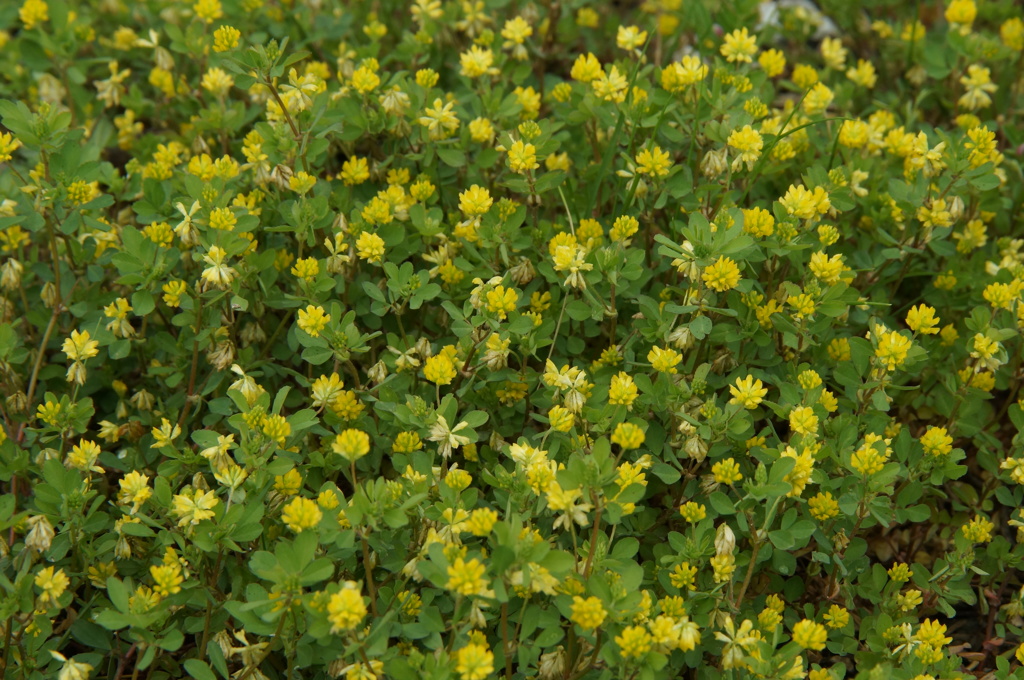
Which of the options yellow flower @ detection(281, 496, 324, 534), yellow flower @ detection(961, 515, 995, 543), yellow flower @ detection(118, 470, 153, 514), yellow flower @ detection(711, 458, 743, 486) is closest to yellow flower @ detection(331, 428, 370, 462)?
yellow flower @ detection(281, 496, 324, 534)

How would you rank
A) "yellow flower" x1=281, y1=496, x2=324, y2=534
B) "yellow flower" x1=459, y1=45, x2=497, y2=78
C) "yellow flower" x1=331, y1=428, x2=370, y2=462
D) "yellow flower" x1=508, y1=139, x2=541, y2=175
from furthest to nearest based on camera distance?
"yellow flower" x1=459, y1=45, x2=497, y2=78 → "yellow flower" x1=508, y1=139, x2=541, y2=175 → "yellow flower" x1=331, y1=428, x2=370, y2=462 → "yellow flower" x1=281, y1=496, x2=324, y2=534

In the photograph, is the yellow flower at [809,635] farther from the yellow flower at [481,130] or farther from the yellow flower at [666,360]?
the yellow flower at [481,130]

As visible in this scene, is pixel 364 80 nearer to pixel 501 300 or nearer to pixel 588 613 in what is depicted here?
pixel 501 300

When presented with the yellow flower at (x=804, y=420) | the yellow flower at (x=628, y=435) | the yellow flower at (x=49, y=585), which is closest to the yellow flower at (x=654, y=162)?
the yellow flower at (x=804, y=420)

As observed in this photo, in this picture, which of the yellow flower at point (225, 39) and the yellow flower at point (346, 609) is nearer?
the yellow flower at point (346, 609)

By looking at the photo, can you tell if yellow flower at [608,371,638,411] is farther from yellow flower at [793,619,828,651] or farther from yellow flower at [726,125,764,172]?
yellow flower at [726,125,764,172]

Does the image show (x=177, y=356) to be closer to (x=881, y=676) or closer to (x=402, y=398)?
(x=402, y=398)

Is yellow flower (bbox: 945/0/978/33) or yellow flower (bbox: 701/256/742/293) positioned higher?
yellow flower (bbox: 945/0/978/33)
